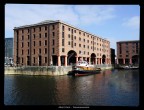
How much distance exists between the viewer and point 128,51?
350 feet

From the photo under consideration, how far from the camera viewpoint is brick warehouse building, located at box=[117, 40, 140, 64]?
105750mm

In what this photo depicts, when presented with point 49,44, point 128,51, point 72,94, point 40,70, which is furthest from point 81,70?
point 128,51

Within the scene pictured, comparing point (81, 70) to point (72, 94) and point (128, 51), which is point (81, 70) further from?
point (128, 51)

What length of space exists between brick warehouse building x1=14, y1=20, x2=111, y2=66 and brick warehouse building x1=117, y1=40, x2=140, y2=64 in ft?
115

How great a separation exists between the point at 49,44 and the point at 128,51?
58.4 meters

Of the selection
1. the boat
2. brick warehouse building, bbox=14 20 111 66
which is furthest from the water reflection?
brick warehouse building, bbox=14 20 111 66

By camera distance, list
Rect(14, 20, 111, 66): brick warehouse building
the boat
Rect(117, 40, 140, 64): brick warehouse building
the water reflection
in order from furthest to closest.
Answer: Rect(117, 40, 140, 64): brick warehouse building, Rect(14, 20, 111, 66): brick warehouse building, the boat, the water reflection

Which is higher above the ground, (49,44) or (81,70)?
(49,44)

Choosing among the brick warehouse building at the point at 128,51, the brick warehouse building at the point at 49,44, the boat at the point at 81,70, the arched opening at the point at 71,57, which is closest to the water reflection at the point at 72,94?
the boat at the point at 81,70

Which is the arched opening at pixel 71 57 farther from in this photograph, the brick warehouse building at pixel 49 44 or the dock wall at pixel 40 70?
the dock wall at pixel 40 70

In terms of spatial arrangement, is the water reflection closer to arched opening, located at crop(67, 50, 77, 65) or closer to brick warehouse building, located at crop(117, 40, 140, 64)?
arched opening, located at crop(67, 50, 77, 65)
